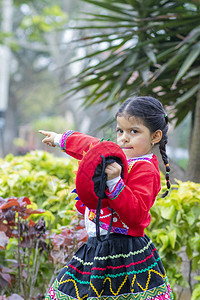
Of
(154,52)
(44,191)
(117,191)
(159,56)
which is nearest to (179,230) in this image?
(44,191)

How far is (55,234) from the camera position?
2.28m

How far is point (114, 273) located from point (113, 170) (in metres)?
0.43

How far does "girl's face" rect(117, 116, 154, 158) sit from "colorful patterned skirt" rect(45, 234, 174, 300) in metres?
0.34

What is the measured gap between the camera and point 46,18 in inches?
448

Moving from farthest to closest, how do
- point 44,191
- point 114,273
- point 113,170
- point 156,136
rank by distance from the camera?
point 44,191 → point 156,136 → point 114,273 → point 113,170

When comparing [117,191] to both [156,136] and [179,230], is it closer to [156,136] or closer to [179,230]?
[156,136]

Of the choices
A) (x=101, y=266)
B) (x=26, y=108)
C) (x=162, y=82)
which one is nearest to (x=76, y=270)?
(x=101, y=266)

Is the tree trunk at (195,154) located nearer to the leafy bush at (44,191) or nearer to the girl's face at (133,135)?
the leafy bush at (44,191)

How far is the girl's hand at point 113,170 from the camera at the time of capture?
1324 mm

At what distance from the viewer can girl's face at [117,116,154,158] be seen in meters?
1.55

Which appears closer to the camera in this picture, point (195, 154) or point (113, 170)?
point (113, 170)

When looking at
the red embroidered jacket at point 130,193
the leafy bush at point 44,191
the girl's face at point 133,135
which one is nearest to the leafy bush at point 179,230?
the leafy bush at point 44,191

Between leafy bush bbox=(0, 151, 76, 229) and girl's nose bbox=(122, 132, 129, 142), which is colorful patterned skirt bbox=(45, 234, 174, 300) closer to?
girl's nose bbox=(122, 132, 129, 142)

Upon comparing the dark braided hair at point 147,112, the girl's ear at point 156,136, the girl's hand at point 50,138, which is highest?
the dark braided hair at point 147,112
